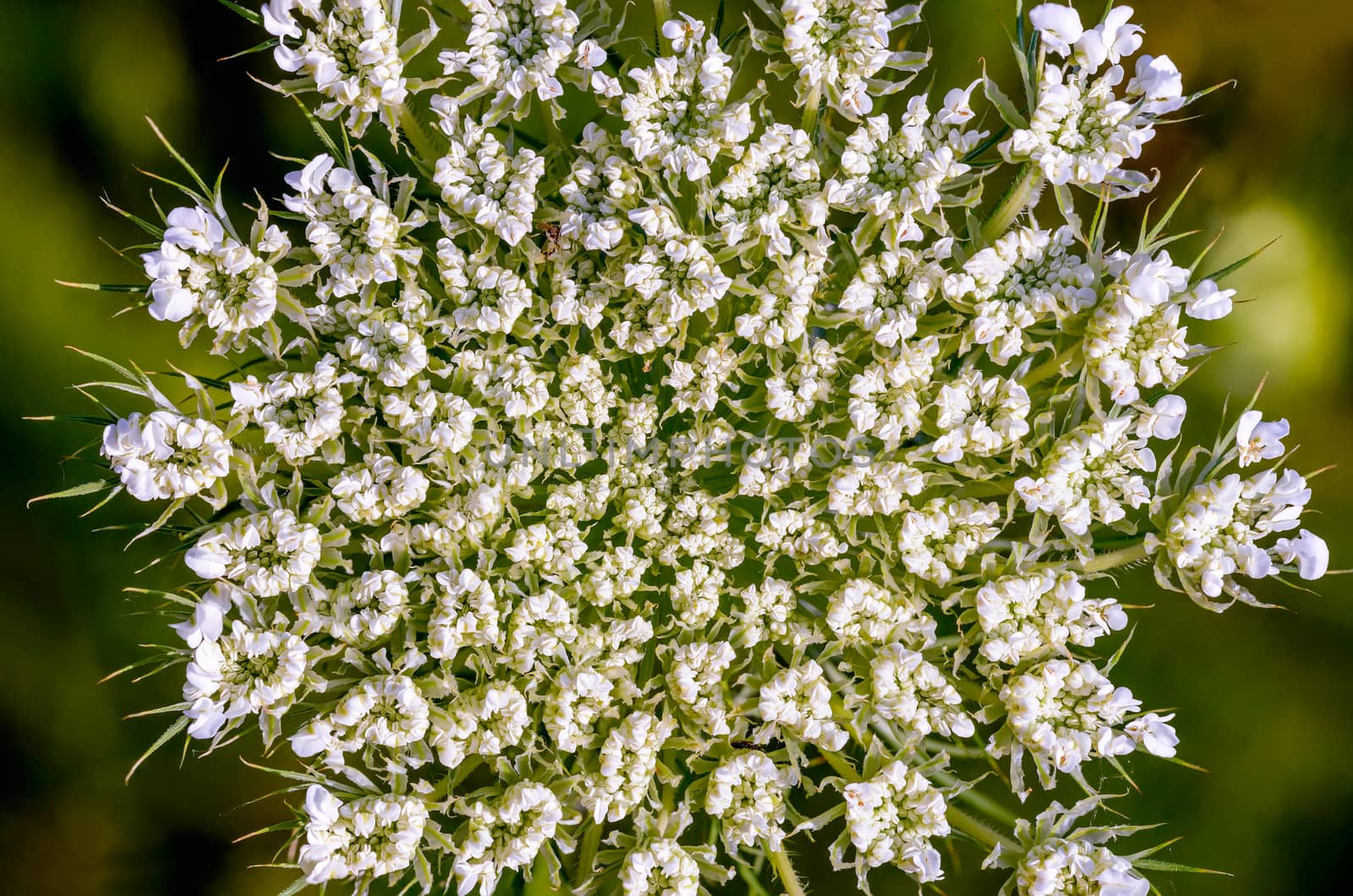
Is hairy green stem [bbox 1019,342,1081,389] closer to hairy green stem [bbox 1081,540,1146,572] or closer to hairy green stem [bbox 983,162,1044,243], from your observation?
hairy green stem [bbox 983,162,1044,243]

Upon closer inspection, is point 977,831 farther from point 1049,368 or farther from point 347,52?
point 347,52

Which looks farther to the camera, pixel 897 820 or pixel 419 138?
pixel 419 138

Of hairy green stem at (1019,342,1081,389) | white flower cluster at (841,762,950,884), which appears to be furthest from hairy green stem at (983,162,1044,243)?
white flower cluster at (841,762,950,884)

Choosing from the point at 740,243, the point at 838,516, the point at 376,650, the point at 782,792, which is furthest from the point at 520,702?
the point at 740,243

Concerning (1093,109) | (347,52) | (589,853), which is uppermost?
(1093,109)

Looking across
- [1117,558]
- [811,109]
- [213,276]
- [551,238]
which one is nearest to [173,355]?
[213,276]
